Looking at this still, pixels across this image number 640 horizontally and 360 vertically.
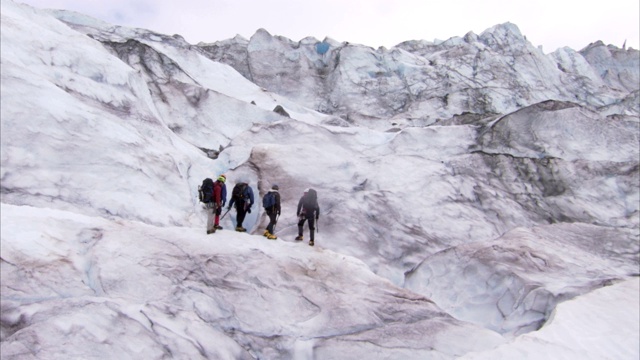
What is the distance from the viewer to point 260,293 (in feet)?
32.0

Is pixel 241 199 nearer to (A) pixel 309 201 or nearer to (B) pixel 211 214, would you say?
(B) pixel 211 214

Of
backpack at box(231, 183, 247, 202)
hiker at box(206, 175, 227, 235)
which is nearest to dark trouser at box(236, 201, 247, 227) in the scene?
backpack at box(231, 183, 247, 202)

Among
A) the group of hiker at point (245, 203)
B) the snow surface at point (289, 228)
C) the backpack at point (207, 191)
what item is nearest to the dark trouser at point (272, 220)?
the group of hiker at point (245, 203)

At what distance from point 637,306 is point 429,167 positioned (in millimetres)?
8823

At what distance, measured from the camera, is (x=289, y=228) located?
14.4 meters

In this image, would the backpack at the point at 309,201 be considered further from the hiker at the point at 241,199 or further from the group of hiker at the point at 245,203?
the hiker at the point at 241,199

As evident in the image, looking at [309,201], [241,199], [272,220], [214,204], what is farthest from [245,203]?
[309,201]

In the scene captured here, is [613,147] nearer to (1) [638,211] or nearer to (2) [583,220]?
(1) [638,211]

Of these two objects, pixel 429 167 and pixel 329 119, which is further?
pixel 329 119

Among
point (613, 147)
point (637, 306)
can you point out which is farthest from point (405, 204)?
point (613, 147)

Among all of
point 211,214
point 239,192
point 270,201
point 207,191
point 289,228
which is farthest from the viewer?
point 289,228

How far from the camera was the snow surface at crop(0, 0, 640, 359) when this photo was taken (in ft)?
28.5

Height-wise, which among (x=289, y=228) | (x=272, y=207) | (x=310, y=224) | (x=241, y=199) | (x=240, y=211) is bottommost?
(x=289, y=228)

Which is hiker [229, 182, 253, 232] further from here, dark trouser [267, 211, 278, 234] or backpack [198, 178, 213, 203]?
backpack [198, 178, 213, 203]
